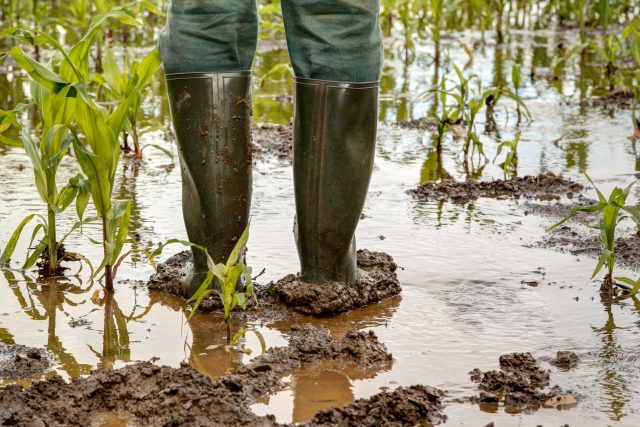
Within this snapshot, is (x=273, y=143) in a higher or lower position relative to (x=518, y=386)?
higher

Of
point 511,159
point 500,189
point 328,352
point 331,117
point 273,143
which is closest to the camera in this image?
point 328,352

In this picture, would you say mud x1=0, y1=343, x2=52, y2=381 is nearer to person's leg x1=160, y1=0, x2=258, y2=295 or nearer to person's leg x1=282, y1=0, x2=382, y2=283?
person's leg x1=160, y1=0, x2=258, y2=295

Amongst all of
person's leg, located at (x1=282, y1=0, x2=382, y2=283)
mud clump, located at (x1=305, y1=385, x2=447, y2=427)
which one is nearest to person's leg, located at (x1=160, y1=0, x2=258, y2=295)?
person's leg, located at (x1=282, y1=0, x2=382, y2=283)

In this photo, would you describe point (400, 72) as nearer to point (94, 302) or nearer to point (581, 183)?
point (581, 183)

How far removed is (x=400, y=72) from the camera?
A: 7.04 metres

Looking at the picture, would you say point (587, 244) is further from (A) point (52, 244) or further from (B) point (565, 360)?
(A) point (52, 244)

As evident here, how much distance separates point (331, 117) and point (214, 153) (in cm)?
32

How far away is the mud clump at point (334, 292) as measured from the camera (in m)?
2.75

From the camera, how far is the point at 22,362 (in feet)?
7.62

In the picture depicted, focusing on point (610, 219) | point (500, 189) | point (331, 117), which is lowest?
point (500, 189)

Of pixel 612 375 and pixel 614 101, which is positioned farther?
pixel 614 101

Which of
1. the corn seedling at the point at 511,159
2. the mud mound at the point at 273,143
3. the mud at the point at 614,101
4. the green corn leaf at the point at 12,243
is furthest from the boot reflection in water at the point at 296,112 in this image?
the mud at the point at 614,101

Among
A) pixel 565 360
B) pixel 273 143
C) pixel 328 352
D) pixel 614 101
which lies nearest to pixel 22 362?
pixel 328 352

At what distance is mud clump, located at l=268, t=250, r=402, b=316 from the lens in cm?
275
